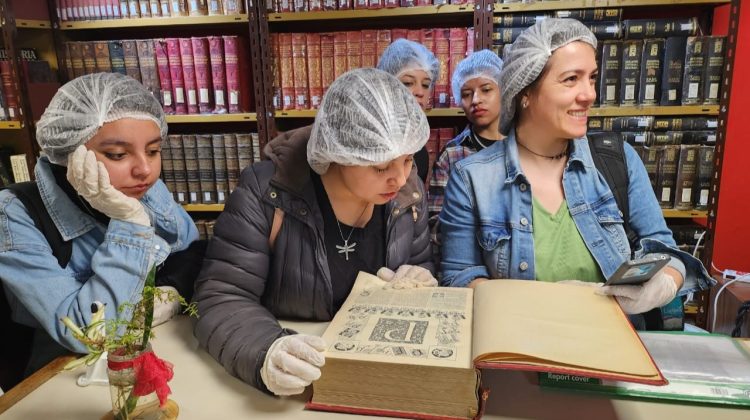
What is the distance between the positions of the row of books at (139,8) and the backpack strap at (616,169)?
79.0 inches

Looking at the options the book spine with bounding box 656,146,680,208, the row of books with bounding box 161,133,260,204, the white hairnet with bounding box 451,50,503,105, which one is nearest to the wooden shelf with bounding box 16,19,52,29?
the row of books with bounding box 161,133,260,204

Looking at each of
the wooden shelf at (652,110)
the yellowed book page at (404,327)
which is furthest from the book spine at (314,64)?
the yellowed book page at (404,327)

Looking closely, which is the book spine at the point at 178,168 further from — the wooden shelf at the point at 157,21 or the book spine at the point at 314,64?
the book spine at the point at 314,64

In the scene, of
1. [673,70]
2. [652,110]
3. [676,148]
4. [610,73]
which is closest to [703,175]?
[676,148]

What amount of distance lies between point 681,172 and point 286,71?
82.2 inches

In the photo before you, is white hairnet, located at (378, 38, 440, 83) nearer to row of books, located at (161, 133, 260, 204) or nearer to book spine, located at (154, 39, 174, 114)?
row of books, located at (161, 133, 260, 204)

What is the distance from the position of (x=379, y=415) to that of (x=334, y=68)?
2.14m

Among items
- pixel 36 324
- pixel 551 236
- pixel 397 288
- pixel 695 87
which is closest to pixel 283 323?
pixel 397 288

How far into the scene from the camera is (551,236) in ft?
4.26

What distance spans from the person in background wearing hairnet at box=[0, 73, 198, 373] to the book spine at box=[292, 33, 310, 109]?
148 centimetres

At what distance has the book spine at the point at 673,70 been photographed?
2.35 meters

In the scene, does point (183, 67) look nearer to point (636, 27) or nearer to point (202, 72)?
point (202, 72)

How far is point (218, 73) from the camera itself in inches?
105

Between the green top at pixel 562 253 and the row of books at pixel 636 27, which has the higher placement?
the row of books at pixel 636 27
